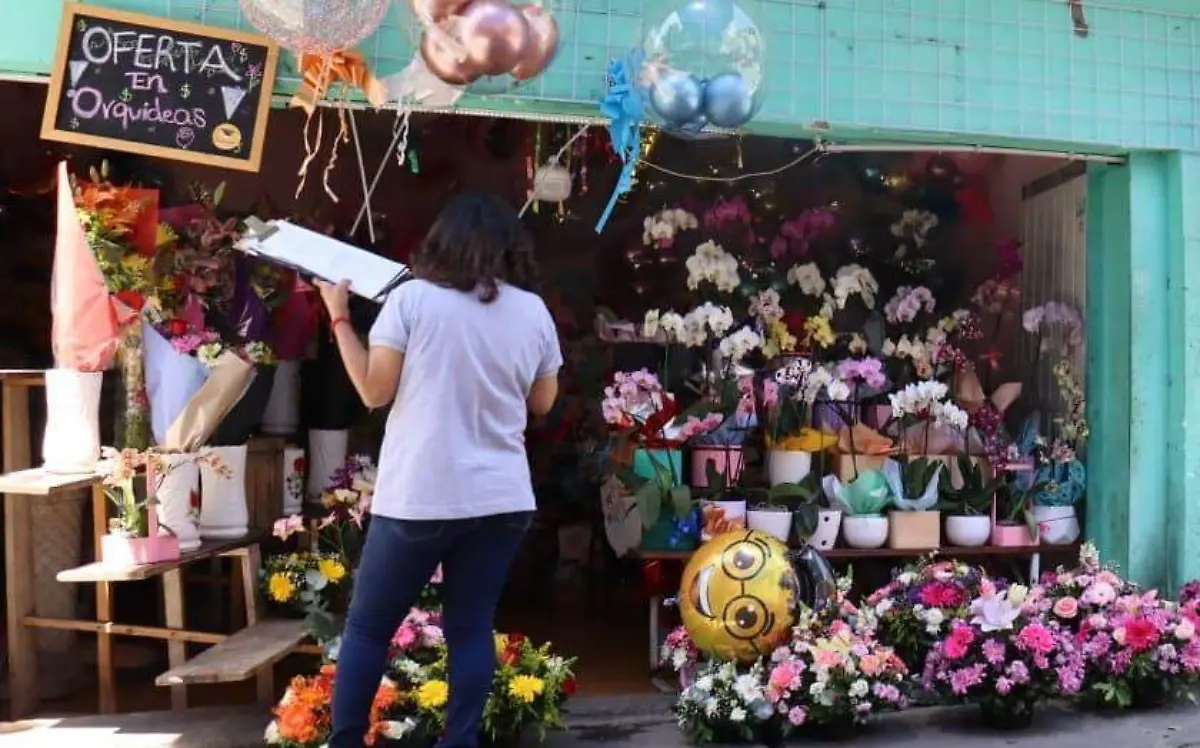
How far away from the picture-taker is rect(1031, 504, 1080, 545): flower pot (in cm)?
491

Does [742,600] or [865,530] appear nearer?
[742,600]

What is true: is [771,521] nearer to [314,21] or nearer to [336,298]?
[336,298]

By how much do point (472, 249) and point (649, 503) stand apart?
184cm

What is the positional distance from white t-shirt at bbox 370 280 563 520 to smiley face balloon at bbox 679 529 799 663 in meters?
1.22

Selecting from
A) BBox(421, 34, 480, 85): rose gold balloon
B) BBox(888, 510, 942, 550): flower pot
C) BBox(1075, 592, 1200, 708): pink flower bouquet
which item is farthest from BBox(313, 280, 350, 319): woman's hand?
BBox(1075, 592, 1200, 708): pink flower bouquet

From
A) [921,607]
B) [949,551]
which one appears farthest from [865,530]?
[921,607]

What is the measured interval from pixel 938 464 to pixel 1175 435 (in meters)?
0.96

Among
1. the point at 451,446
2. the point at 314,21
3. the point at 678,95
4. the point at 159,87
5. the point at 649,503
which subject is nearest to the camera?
the point at 451,446

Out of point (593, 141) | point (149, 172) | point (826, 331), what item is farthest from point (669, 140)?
point (149, 172)

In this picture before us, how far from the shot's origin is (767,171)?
211 inches

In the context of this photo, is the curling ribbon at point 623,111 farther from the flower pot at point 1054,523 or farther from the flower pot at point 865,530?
the flower pot at point 1054,523

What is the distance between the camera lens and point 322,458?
480 cm

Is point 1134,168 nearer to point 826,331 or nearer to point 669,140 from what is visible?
point 826,331

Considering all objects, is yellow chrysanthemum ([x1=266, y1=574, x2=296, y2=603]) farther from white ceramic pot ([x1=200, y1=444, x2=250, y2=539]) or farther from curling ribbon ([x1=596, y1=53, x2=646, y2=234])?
curling ribbon ([x1=596, y1=53, x2=646, y2=234])
